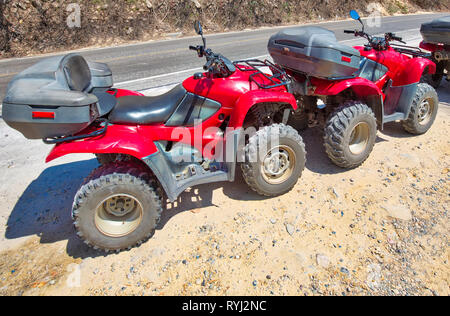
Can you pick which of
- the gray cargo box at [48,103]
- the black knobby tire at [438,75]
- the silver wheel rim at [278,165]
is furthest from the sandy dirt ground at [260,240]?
the black knobby tire at [438,75]

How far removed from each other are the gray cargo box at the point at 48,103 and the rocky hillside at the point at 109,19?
13117 mm

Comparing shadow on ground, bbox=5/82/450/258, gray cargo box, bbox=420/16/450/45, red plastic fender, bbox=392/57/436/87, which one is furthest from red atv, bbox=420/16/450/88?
shadow on ground, bbox=5/82/450/258

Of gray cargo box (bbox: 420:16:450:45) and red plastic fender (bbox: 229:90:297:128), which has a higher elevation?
gray cargo box (bbox: 420:16:450:45)

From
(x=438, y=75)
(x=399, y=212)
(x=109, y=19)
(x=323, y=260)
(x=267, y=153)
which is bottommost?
(x=323, y=260)

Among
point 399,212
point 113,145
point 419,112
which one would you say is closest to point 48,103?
point 113,145

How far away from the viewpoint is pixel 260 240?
2.95 meters

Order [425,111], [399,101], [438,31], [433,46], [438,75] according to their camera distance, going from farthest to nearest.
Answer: [438,75] → [433,46] → [438,31] → [425,111] → [399,101]

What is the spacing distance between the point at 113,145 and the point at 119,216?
31.2 inches

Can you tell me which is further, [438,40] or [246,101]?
[438,40]

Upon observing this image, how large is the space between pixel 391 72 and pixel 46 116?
15.3ft

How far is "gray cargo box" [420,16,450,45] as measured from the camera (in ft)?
18.1

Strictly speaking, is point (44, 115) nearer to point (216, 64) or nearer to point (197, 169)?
point (197, 169)

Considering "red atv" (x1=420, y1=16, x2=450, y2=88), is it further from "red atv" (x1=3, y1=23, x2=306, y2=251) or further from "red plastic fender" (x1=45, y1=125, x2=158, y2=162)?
"red plastic fender" (x1=45, y1=125, x2=158, y2=162)
